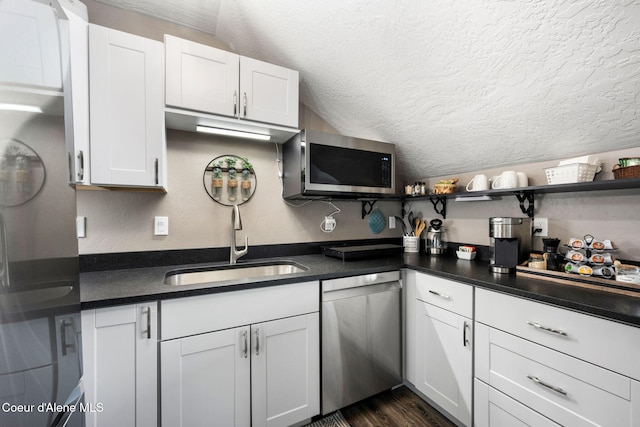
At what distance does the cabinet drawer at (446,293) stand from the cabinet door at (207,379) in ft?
3.58

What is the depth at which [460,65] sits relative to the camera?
1337mm

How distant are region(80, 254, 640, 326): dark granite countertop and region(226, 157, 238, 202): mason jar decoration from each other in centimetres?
49

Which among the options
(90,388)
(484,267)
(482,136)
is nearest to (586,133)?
(482,136)

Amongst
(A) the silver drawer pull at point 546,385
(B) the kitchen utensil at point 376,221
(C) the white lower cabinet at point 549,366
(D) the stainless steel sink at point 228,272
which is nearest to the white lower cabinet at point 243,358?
(D) the stainless steel sink at point 228,272

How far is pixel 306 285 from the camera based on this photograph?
4.77ft

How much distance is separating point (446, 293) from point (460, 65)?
124 centimetres

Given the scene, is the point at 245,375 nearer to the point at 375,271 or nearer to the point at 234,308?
the point at 234,308

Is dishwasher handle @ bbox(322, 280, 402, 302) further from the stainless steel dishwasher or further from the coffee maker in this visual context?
the coffee maker

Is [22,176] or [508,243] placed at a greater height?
[22,176]

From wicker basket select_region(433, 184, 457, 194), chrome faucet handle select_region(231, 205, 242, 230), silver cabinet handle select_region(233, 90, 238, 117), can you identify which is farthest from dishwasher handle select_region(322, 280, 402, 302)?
silver cabinet handle select_region(233, 90, 238, 117)

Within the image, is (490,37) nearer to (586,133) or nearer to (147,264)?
(586,133)

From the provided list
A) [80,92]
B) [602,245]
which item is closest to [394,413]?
[602,245]

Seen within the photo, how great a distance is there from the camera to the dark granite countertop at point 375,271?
100cm

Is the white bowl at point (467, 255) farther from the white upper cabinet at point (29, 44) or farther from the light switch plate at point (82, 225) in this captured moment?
the light switch plate at point (82, 225)
